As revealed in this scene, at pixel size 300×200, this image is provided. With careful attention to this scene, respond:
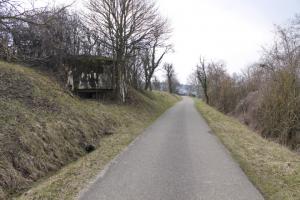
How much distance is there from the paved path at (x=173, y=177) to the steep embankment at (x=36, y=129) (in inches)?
70.0

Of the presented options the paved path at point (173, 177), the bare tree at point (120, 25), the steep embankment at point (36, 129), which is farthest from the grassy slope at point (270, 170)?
the bare tree at point (120, 25)

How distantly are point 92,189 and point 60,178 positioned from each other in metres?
1.18

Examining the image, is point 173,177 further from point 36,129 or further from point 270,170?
point 36,129

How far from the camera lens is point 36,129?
9141 millimetres

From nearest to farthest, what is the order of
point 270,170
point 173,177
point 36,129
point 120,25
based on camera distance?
point 173,177 < point 270,170 < point 36,129 < point 120,25

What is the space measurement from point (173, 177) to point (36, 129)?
182 inches

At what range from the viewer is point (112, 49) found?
24609 millimetres

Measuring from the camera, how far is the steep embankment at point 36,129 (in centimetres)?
718

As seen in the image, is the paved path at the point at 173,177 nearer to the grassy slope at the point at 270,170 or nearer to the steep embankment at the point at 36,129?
the grassy slope at the point at 270,170

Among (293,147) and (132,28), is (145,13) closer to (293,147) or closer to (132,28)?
(132,28)

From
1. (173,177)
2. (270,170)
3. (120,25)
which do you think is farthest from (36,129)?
(120,25)

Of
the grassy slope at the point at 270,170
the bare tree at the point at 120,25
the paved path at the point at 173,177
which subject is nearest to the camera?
the paved path at the point at 173,177

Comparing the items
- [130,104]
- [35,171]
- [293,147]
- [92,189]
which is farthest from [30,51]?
[293,147]

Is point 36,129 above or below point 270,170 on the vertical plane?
above
